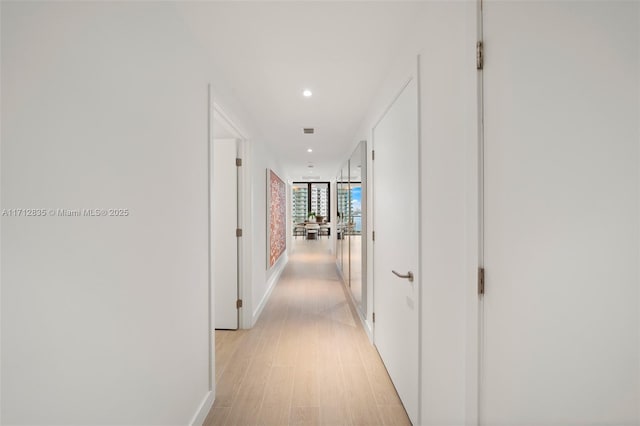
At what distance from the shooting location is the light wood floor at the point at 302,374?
191 cm

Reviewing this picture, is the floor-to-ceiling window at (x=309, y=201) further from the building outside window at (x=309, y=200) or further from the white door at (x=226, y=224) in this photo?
the white door at (x=226, y=224)

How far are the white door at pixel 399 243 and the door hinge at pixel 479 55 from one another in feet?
1.98

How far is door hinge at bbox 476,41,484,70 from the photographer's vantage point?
102 cm

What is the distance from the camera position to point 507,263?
0.90 meters

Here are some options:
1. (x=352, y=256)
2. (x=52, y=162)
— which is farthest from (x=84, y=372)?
(x=352, y=256)

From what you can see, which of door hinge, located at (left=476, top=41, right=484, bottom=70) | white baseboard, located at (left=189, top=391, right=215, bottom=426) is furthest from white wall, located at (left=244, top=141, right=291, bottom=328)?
door hinge, located at (left=476, top=41, right=484, bottom=70)

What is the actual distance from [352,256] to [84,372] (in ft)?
12.5

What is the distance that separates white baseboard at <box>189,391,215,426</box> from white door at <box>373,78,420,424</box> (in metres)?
1.36

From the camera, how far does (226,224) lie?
3359mm

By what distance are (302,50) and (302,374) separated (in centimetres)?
254

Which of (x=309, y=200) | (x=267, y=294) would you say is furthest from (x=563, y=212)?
(x=309, y=200)

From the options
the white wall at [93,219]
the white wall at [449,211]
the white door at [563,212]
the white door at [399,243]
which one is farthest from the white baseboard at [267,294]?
the white door at [563,212]

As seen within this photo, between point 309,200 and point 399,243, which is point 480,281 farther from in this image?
point 309,200

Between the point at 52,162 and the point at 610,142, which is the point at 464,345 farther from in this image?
the point at 52,162
